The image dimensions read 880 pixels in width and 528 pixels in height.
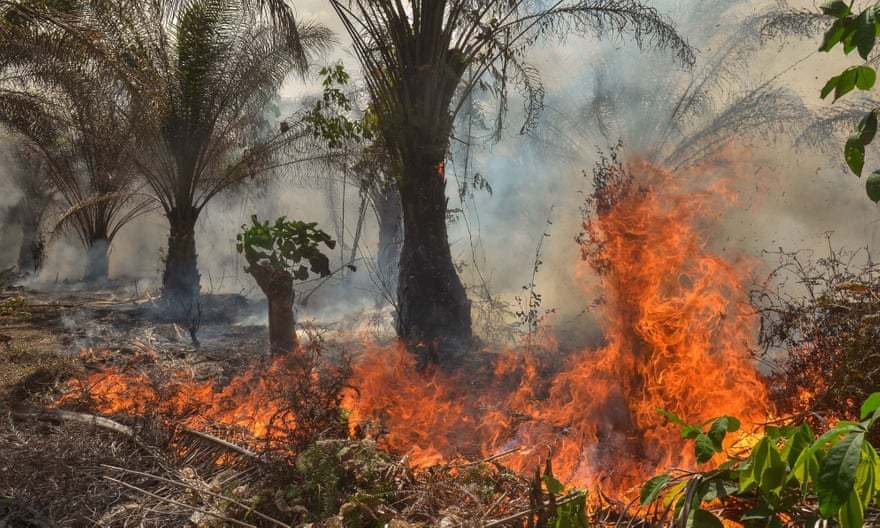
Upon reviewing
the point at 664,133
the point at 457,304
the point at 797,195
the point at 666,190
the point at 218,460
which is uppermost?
the point at 664,133

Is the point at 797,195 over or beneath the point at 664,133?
beneath

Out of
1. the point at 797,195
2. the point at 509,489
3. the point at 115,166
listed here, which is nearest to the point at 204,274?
the point at 115,166

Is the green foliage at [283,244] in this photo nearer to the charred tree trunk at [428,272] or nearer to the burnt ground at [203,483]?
the charred tree trunk at [428,272]

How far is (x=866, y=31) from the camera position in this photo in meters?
1.56

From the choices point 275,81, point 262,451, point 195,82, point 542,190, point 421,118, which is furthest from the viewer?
point 542,190

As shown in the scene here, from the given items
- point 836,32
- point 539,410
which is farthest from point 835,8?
point 539,410

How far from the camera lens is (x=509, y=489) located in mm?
3072

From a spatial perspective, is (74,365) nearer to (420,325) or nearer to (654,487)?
(420,325)

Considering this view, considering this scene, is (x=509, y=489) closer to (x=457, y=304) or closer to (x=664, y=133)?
(x=457, y=304)

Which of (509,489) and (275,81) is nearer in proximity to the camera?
(509,489)

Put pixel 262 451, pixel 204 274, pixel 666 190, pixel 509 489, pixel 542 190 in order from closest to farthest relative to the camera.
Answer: pixel 509 489, pixel 262 451, pixel 666 190, pixel 542 190, pixel 204 274

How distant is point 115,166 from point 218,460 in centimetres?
1366

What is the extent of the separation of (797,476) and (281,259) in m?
7.32

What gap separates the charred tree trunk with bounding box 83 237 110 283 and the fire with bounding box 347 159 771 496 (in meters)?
14.7
